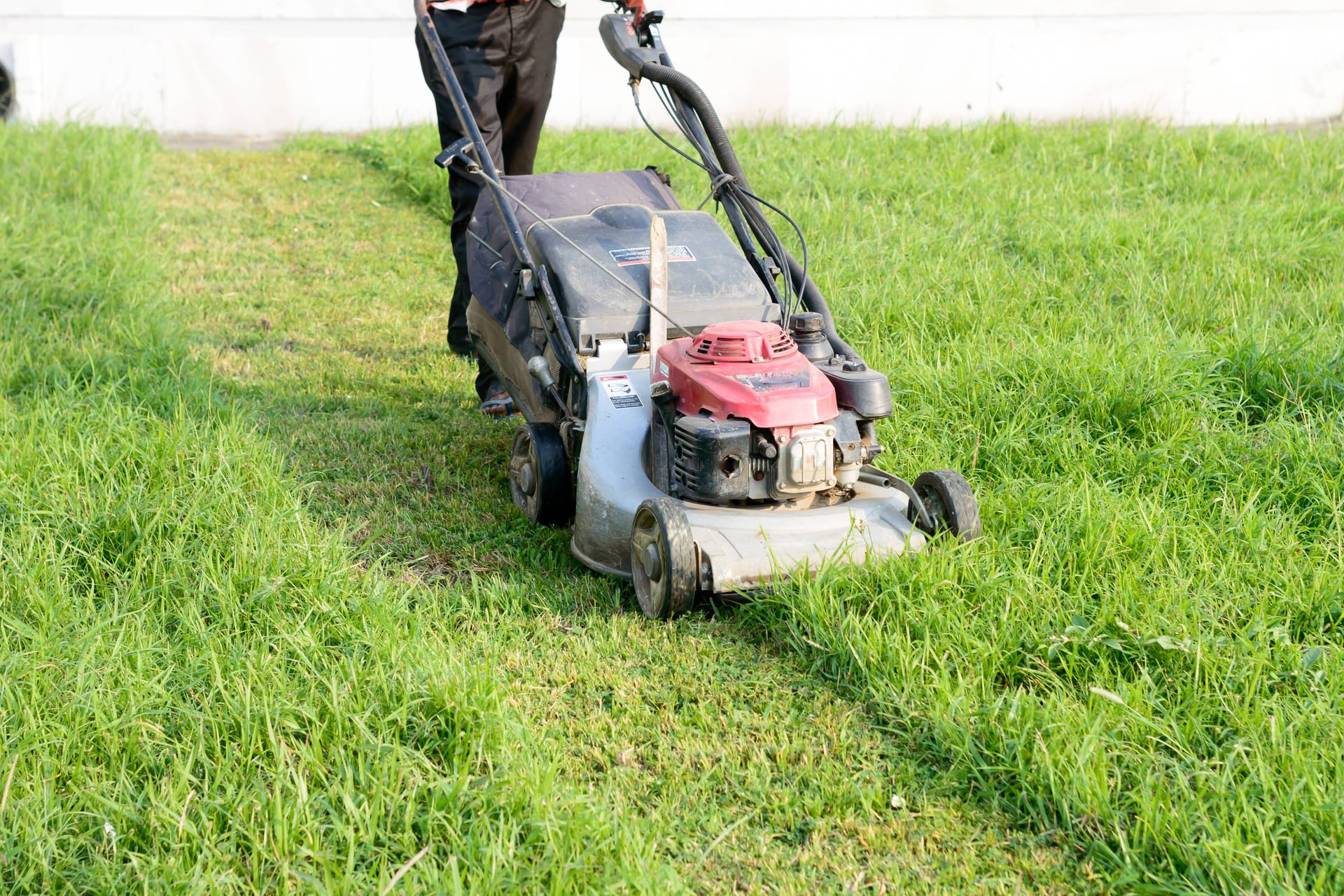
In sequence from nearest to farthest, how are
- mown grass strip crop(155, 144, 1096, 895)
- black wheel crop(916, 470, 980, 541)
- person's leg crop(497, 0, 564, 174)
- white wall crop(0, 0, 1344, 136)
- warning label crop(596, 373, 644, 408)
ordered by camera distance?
1. mown grass strip crop(155, 144, 1096, 895)
2. black wheel crop(916, 470, 980, 541)
3. warning label crop(596, 373, 644, 408)
4. person's leg crop(497, 0, 564, 174)
5. white wall crop(0, 0, 1344, 136)

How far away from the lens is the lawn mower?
9.03 feet

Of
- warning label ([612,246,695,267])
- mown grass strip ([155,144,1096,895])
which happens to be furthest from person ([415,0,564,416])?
warning label ([612,246,695,267])

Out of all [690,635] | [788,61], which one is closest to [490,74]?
[690,635]

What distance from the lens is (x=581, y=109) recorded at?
8531mm

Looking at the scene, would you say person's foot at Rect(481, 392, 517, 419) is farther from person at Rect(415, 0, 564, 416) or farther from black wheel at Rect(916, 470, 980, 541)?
black wheel at Rect(916, 470, 980, 541)

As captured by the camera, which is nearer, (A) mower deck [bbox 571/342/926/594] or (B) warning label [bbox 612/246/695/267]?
(A) mower deck [bbox 571/342/926/594]

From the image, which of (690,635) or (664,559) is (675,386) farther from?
(690,635)

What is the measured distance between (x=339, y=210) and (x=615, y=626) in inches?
189

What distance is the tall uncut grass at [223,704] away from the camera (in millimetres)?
1978

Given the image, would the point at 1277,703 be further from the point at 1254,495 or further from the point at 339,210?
the point at 339,210

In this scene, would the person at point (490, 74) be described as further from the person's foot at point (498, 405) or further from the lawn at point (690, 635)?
the lawn at point (690, 635)

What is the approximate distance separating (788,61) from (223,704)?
7115 mm

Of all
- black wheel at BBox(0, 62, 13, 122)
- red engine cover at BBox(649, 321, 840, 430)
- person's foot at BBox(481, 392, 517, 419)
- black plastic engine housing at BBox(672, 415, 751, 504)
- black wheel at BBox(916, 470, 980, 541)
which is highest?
black wheel at BBox(0, 62, 13, 122)

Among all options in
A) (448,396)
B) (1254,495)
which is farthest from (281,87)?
(1254,495)
